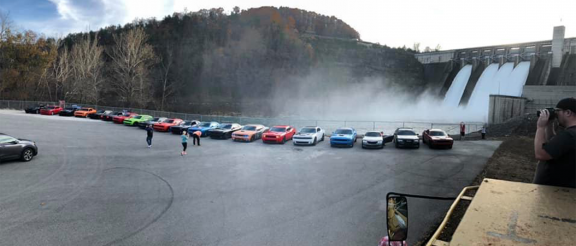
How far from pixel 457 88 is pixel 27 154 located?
60.4 metres

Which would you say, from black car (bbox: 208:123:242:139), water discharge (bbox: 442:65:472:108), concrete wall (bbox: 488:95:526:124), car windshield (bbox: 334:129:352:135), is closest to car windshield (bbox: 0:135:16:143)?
black car (bbox: 208:123:242:139)

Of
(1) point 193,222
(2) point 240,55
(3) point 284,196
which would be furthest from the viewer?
(2) point 240,55

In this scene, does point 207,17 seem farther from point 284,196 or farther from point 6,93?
point 284,196

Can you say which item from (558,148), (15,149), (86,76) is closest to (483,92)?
(558,148)

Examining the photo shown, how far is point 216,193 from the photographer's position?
1028 cm

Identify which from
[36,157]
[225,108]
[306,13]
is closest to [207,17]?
[225,108]

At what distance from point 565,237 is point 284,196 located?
8.12 metres

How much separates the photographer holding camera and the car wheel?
18004 millimetres

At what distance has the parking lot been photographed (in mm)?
7207

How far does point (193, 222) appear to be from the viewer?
7863mm

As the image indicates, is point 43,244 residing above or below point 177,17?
below

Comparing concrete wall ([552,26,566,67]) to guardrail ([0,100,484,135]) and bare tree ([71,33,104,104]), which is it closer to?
guardrail ([0,100,484,135])

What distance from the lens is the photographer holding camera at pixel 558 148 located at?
135 inches

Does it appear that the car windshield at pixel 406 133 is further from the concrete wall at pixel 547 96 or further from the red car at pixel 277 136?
the concrete wall at pixel 547 96
